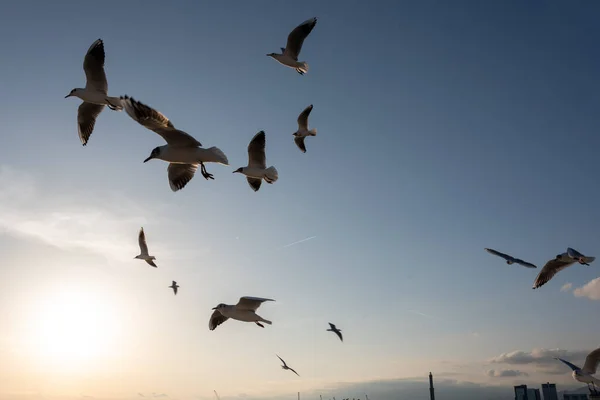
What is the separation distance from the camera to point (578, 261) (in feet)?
59.3

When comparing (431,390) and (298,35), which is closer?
(298,35)

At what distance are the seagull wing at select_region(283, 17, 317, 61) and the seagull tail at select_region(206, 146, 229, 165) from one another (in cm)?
736

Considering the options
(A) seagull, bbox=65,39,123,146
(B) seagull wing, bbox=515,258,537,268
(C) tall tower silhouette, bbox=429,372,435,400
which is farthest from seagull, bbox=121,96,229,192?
(C) tall tower silhouette, bbox=429,372,435,400

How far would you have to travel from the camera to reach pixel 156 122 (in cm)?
1140

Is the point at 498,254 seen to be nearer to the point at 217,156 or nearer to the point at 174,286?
the point at 217,156

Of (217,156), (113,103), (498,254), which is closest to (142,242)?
(113,103)

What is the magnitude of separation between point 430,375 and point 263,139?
14817cm

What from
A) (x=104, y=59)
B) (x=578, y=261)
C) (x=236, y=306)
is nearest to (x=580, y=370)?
(x=578, y=261)

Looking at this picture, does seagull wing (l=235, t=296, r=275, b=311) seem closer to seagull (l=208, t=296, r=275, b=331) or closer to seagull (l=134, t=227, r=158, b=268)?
seagull (l=208, t=296, r=275, b=331)

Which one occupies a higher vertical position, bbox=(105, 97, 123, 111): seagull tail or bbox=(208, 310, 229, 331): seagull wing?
bbox=(105, 97, 123, 111): seagull tail

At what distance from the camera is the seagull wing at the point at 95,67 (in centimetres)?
1605

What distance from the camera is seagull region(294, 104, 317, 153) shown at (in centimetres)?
2109

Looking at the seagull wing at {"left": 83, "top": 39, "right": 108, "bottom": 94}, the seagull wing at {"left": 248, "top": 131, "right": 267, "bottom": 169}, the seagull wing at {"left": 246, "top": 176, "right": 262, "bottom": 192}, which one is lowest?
→ the seagull wing at {"left": 246, "top": 176, "right": 262, "bottom": 192}

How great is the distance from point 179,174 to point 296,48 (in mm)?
7251
